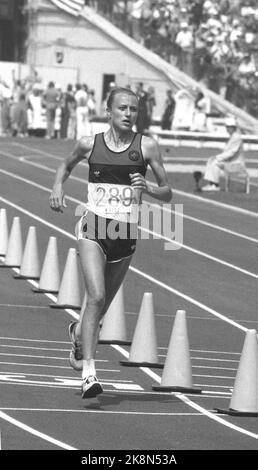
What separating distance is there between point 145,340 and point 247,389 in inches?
88.2

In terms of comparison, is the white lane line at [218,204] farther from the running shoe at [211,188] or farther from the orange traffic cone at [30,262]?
the orange traffic cone at [30,262]

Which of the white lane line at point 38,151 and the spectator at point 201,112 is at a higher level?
the spectator at point 201,112

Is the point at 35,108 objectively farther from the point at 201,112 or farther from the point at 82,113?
the point at 201,112

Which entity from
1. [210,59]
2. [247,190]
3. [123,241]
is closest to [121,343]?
[123,241]

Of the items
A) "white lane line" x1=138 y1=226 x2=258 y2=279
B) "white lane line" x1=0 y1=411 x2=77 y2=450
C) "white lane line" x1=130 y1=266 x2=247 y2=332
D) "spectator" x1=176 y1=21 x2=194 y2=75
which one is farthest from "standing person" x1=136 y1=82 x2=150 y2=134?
"white lane line" x1=0 y1=411 x2=77 y2=450

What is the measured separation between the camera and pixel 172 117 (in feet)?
181

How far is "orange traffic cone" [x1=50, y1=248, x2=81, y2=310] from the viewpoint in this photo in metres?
17.3

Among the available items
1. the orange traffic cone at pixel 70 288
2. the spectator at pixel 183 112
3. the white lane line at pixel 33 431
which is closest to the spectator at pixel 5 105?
the spectator at pixel 183 112

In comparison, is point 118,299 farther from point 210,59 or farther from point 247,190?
point 210,59

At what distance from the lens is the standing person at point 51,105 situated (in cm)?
5331

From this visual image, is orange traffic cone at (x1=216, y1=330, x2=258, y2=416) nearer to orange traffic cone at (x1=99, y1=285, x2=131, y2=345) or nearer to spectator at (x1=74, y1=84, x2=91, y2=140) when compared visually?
orange traffic cone at (x1=99, y1=285, x2=131, y2=345)

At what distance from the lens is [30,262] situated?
2008cm

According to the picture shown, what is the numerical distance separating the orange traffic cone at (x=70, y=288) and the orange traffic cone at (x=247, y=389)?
581cm
